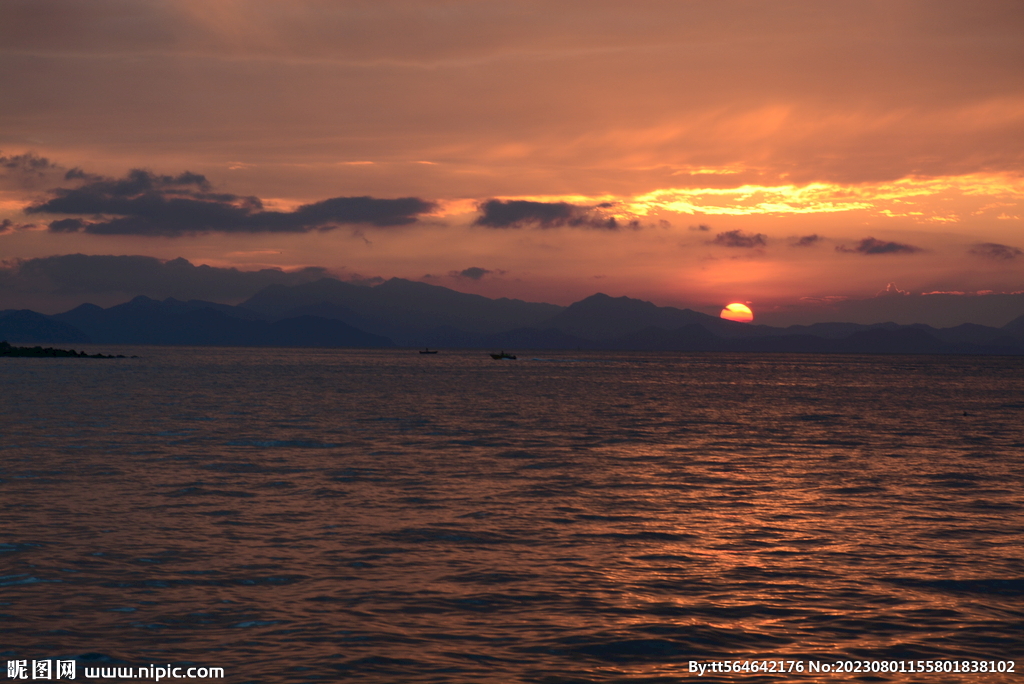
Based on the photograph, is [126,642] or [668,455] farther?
[668,455]

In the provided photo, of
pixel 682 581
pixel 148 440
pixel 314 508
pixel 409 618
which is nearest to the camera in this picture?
pixel 409 618

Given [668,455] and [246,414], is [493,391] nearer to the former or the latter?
[246,414]

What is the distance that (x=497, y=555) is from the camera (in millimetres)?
18859

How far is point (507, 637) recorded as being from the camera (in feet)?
44.3

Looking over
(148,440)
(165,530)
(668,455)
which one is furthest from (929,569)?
(148,440)

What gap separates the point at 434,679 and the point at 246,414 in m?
51.0

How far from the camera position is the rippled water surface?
1312 centimetres

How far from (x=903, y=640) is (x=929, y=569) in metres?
5.15

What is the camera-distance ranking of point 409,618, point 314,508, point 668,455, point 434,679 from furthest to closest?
point 668,455
point 314,508
point 409,618
point 434,679

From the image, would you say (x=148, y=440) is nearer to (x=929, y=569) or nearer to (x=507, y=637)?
(x=507, y=637)

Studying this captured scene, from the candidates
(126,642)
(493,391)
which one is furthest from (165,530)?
(493,391)

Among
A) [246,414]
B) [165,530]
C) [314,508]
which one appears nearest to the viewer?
[165,530]

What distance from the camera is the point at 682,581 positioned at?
17.0 meters

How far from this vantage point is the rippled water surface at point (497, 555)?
43.1ft
